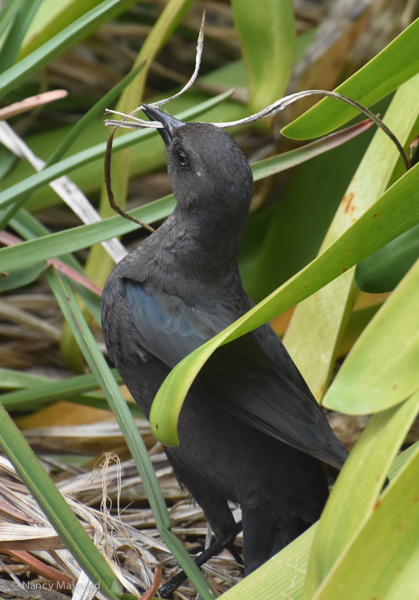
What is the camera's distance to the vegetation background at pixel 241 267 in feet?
2.54

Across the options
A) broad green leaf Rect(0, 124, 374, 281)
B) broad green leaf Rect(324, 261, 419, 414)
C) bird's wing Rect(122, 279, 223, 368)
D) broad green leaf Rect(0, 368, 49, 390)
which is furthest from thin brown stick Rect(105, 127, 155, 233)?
broad green leaf Rect(324, 261, 419, 414)

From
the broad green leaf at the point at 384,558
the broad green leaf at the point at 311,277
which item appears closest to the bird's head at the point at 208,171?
the broad green leaf at the point at 311,277

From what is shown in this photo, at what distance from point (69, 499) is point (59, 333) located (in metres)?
1.09

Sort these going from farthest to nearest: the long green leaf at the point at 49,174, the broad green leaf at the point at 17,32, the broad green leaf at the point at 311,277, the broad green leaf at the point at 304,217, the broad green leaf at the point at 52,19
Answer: the broad green leaf at the point at 304,217
the broad green leaf at the point at 52,19
the broad green leaf at the point at 17,32
the long green leaf at the point at 49,174
the broad green leaf at the point at 311,277

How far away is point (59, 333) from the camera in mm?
2480

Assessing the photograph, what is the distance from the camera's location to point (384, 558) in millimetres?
711

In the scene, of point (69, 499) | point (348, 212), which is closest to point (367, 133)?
point (348, 212)

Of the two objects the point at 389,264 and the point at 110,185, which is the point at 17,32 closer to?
the point at 110,185

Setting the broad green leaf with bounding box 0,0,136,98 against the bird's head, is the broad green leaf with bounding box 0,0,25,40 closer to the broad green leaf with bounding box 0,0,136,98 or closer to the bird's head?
the broad green leaf with bounding box 0,0,136,98

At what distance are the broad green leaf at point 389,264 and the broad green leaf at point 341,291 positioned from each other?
0.31m

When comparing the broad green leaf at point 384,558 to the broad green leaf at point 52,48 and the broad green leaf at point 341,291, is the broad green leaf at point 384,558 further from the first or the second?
the broad green leaf at point 52,48

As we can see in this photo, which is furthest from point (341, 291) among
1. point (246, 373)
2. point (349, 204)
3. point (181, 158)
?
point (181, 158)

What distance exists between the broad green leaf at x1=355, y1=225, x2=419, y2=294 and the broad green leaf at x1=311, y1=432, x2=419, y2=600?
0.62 meters

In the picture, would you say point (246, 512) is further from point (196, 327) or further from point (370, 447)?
point (370, 447)
